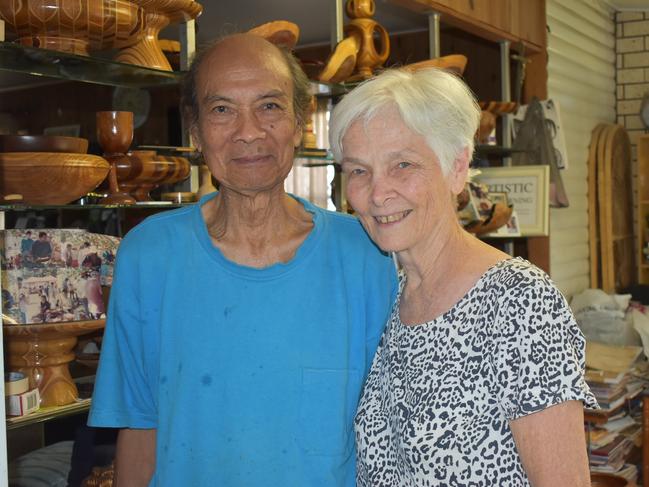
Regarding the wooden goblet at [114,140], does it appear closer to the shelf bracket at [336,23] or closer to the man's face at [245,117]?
the man's face at [245,117]

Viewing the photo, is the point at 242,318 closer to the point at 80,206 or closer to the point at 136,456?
the point at 136,456

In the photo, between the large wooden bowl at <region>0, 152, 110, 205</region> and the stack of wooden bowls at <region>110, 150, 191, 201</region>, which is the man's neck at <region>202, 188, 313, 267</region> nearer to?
the large wooden bowl at <region>0, 152, 110, 205</region>

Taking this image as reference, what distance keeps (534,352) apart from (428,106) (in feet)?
1.65

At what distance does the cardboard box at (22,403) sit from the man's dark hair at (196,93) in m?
0.79

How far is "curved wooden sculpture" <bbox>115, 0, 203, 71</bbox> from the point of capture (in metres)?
2.30

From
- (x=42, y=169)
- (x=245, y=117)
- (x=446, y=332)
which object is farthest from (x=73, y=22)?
(x=446, y=332)

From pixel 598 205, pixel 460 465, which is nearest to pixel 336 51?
pixel 460 465

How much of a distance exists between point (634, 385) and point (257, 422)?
3.62 meters

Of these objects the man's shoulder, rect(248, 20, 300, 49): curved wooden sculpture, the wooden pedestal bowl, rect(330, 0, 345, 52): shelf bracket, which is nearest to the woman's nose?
the man's shoulder

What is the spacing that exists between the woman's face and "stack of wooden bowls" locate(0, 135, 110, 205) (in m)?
0.75

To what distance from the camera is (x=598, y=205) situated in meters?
6.08

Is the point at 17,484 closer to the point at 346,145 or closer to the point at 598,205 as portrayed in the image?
the point at 346,145

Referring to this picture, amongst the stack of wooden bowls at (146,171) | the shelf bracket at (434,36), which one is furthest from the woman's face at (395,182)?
the shelf bracket at (434,36)

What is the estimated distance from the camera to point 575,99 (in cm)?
583
